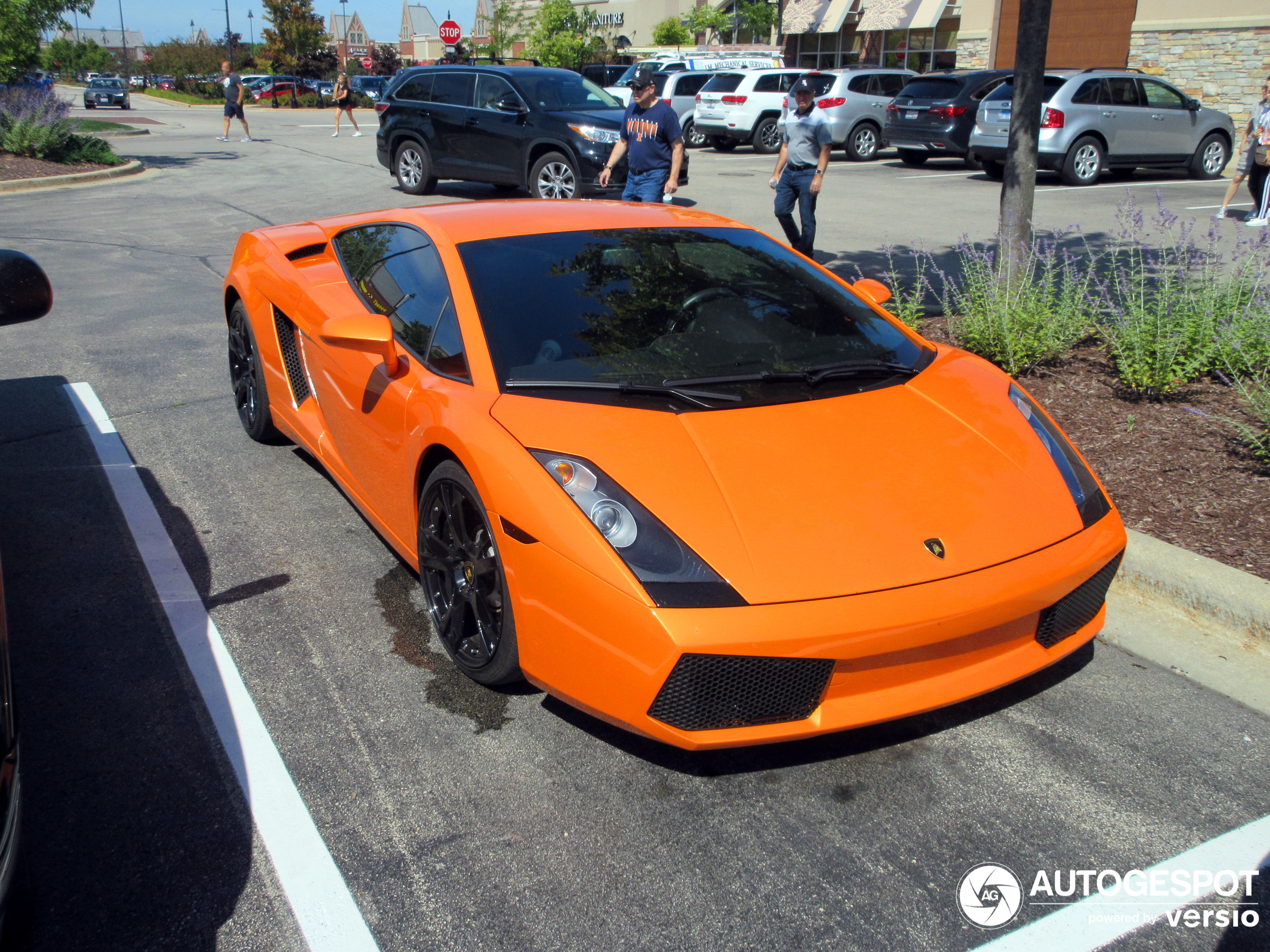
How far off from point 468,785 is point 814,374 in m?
1.67

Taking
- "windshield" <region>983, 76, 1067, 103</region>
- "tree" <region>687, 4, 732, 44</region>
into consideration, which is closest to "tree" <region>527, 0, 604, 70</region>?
"tree" <region>687, 4, 732, 44</region>

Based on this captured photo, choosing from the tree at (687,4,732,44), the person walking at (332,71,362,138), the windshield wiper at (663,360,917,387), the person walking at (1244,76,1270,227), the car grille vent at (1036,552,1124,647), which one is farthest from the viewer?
the tree at (687,4,732,44)

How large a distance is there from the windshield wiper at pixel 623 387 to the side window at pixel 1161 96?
17091 millimetres

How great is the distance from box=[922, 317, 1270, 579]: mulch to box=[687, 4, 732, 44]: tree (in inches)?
1987

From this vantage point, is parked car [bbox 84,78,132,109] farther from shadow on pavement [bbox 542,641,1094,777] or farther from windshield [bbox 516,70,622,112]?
shadow on pavement [bbox 542,641,1094,777]

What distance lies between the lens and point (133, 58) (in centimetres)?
12369

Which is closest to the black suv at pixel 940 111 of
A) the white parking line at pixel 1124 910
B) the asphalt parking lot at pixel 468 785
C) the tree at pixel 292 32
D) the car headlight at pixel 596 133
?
the car headlight at pixel 596 133

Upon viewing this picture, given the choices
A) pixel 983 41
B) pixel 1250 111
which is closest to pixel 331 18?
pixel 983 41

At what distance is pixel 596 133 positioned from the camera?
13398 millimetres

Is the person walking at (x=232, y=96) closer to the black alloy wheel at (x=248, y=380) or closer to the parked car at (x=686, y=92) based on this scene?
the parked car at (x=686, y=92)

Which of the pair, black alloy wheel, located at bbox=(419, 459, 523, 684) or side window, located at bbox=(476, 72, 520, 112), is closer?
black alloy wheel, located at bbox=(419, 459, 523, 684)

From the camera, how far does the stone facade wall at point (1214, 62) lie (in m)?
22.9

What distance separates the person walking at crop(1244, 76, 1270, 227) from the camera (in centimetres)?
1192

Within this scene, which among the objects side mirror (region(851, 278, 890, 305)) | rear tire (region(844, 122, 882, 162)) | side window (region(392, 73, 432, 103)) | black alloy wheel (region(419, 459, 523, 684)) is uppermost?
side window (region(392, 73, 432, 103))
